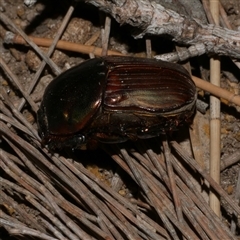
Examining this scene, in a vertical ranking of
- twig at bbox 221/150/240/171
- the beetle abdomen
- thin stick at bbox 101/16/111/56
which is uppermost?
thin stick at bbox 101/16/111/56

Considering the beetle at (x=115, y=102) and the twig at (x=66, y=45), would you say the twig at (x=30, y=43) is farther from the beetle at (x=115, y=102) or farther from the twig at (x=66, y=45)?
the beetle at (x=115, y=102)

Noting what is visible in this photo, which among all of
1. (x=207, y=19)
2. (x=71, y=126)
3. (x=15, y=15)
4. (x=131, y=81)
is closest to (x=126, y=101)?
(x=131, y=81)

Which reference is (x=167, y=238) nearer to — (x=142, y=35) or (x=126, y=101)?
(x=126, y=101)

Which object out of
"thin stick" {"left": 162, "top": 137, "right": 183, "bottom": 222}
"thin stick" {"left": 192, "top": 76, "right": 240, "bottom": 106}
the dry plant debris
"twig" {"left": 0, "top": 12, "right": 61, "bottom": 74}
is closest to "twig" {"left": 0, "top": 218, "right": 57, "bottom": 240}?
the dry plant debris

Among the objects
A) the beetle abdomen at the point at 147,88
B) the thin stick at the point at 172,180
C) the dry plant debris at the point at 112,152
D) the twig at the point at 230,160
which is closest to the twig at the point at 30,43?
the dry plant debris at the point at 112,152

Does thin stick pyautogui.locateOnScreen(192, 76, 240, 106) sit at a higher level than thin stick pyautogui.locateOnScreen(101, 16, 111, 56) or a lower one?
lower

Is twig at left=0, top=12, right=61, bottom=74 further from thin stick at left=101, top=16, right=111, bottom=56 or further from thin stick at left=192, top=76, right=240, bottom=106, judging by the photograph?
thin stick at left=192, top=76, right=240, bottom=106
